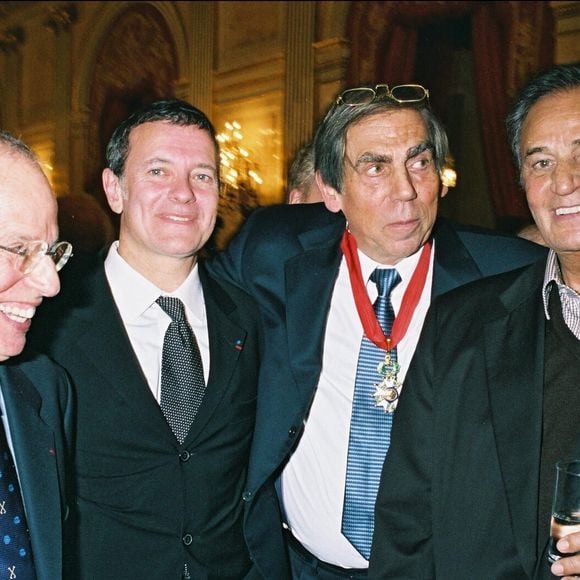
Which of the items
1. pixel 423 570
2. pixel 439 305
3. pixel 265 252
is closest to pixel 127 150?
pixel 265 252

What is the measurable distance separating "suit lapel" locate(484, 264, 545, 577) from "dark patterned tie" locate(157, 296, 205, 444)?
2.75 ft

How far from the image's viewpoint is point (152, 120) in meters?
2.19

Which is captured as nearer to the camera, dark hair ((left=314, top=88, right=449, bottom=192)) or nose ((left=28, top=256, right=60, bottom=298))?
nose ((left=28, top=256, right=60, bottom=298))

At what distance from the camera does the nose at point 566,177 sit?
168 cm

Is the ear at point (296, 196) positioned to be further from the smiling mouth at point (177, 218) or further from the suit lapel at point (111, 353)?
the suit lapel at point (111, 353)

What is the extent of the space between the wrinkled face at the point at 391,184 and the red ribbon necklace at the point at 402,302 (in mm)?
62

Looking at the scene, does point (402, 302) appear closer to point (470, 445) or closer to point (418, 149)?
point (418, 149)

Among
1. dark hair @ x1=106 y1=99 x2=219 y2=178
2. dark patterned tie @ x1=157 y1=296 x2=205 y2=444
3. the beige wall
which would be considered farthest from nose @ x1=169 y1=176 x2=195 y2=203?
the beige wall

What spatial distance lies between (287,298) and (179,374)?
1.46ft

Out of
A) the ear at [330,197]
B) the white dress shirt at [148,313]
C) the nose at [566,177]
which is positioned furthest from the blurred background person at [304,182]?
the nose at [566,177]

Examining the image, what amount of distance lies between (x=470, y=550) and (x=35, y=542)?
97 cm

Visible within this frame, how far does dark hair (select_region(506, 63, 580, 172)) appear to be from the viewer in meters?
1.79

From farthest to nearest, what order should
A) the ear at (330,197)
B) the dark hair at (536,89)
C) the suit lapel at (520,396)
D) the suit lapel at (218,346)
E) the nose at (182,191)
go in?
the ear at (330,197) → the nose at (182,191) → the suit lapel at (218,346) → the dark hair at (536,89) → the suit lapel at (520,396)

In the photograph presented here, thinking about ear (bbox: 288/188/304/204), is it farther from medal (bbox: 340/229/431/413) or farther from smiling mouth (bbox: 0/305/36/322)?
smiling mouth (bbox: 0/305/36/322)
